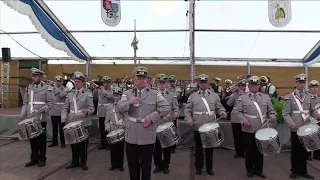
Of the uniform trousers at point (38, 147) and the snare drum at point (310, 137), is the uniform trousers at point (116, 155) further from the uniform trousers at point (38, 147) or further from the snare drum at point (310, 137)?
the snare drum at point (310, 137)

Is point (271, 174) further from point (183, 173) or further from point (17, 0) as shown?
point (17, 0)

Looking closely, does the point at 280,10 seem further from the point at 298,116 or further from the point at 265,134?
the point at 265,134

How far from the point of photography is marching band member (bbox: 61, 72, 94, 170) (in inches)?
250

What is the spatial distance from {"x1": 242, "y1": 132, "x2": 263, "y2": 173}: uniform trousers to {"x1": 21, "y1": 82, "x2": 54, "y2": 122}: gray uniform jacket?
429 cm

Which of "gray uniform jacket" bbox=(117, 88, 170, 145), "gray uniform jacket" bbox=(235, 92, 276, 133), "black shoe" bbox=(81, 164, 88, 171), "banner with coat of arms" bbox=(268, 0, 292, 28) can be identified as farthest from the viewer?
"banner with coat of arms" bbox=(268, 0, 292, 28)

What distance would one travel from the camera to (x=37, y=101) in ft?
21.3

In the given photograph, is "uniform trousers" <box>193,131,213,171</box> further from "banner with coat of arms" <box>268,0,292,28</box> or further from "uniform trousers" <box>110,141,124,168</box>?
"banner with coat of arms" <box>268,0,292,28</box>

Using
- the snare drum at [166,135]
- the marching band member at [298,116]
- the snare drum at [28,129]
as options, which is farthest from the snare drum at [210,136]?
the snare drum at [28,129]

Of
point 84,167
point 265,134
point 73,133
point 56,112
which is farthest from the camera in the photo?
point 56,112

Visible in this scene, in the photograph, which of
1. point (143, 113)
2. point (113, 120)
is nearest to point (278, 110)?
point (113, 120)

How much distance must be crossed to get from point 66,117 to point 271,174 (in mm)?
4471

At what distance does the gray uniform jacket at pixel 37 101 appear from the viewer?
6457mm

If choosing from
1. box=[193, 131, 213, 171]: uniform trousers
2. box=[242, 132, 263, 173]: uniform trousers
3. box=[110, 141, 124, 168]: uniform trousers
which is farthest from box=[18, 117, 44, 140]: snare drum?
box=[242, 132, 263, 173]: uniform trousers

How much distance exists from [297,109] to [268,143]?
1218mm
